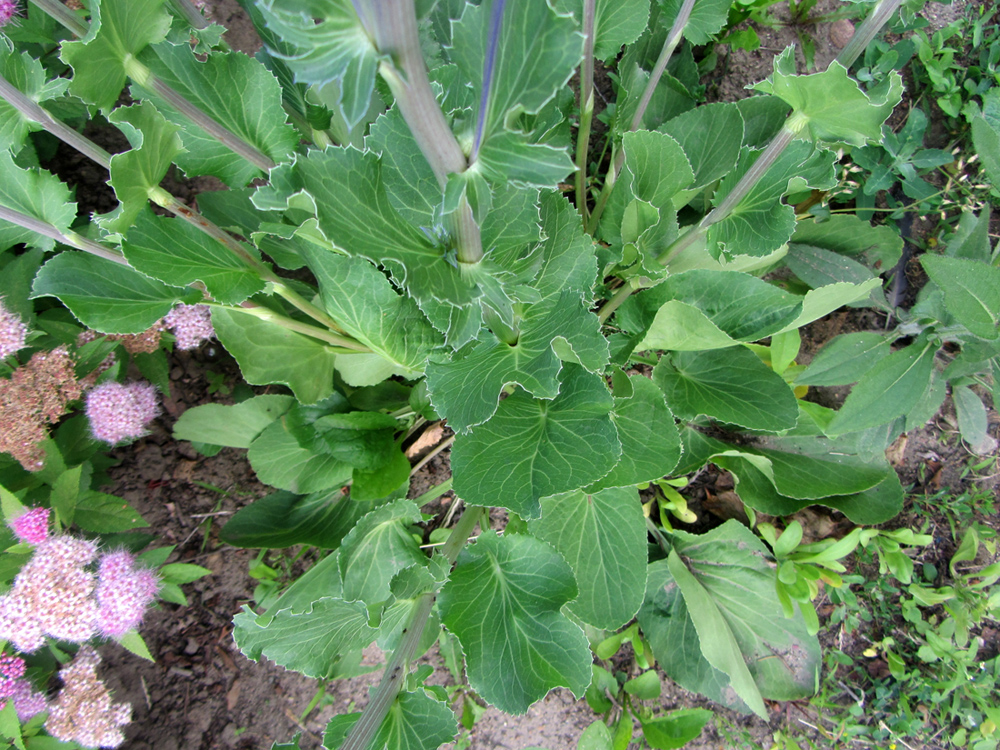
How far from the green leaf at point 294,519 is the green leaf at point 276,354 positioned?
285 mm

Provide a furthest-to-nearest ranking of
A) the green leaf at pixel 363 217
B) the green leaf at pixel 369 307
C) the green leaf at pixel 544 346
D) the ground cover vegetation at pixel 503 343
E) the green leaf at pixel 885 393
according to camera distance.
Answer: the green leaf at pixel 885 393 → the green leaf at pixel 369 307 → the green leaf at pixel 544 346 → the ground cover vegetation at pixel 503 343 → the green leaf at pixel 363 217

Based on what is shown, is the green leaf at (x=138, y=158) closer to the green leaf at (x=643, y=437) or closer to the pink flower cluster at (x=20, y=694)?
the green leaf at (x=643, y=437)

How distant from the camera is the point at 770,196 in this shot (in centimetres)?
90

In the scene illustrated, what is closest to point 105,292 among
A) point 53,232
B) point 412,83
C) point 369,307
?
point 53,232

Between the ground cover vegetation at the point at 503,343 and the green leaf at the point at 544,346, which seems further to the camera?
the green leaf at the point at 544,346

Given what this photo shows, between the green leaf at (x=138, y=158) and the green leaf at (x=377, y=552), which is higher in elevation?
the green leaf at (x=138, y=158)

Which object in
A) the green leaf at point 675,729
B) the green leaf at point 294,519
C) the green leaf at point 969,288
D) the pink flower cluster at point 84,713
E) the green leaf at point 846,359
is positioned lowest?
the green leaf at point 675,729

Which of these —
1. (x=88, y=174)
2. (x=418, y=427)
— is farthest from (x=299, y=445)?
(x=88, y=174)

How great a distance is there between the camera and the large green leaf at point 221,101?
2.64ft

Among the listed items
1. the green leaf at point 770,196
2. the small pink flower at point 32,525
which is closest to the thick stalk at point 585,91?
the green leaf at point 770,196

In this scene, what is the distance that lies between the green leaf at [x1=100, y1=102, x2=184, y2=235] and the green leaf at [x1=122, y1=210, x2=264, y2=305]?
4 cm

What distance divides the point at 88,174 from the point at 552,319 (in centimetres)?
119

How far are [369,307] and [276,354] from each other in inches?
10.6

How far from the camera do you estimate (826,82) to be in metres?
0.67
